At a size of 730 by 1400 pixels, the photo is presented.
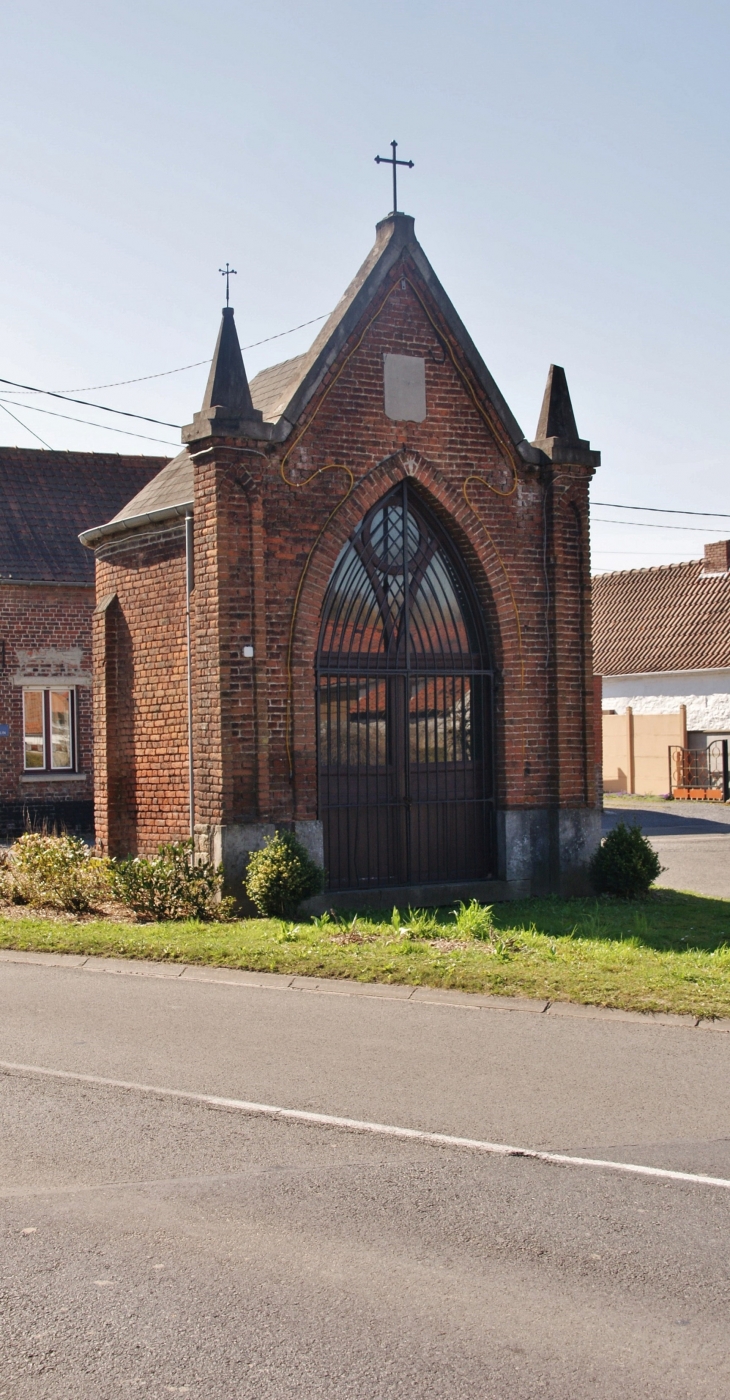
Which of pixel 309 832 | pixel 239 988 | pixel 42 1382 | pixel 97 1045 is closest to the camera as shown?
pixel 42 1382

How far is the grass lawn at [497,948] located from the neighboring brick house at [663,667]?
22.1m

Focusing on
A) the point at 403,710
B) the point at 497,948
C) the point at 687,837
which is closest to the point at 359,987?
the point at 497,948

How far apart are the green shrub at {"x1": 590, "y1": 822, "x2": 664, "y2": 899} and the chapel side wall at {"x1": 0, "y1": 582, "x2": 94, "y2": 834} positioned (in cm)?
1215

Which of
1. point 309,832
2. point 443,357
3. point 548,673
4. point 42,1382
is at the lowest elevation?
point 42,1382

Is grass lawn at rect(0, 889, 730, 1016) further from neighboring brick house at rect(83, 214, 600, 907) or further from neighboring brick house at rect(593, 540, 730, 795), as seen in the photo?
neighboring brick house at rect(593, 540, 730, 795)

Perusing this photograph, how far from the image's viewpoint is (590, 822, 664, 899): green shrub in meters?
14.7

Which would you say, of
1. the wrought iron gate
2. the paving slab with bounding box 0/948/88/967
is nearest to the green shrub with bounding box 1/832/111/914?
the paving slab with bounding box 0/948/88/967

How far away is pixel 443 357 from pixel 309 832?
5722mm

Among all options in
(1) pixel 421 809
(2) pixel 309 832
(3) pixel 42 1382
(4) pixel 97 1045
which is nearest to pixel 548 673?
(1) pixel 421 809

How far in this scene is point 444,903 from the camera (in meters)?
14.4

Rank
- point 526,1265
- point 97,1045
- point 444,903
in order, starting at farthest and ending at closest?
1. point 444,903
2. point 97,1045
3. point 526,1265

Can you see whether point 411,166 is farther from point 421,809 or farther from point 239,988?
point 239,988

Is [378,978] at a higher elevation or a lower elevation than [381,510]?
lower

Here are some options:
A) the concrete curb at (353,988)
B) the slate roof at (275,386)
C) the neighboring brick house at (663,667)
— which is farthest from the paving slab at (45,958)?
the neighboring brick house at (663,667)
